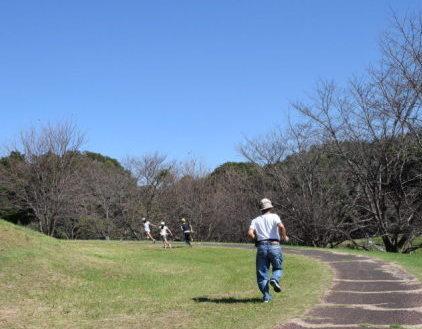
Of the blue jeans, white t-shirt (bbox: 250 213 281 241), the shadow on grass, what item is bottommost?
the shadow on grass

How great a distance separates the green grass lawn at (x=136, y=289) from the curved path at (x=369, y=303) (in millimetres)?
347

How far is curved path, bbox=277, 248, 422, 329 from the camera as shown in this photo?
7.77 m

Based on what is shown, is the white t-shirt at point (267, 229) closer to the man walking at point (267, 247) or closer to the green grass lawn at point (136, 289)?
the man walking at point (267, 247)

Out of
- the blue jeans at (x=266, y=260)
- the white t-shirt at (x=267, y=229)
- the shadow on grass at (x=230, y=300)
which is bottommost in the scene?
the shadow on grass at (x=230, y=300)

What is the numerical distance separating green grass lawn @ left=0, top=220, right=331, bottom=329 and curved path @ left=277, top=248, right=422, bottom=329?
0.35m

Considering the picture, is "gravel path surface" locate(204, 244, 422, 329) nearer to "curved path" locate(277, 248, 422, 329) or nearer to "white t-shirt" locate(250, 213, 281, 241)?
"curved path" locate(277, 248, 422, 329)

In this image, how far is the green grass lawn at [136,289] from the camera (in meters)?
9.08

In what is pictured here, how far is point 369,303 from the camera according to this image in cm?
→ 928

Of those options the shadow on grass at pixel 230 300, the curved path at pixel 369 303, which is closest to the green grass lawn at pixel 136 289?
the shadow on grass at pixel 230 300

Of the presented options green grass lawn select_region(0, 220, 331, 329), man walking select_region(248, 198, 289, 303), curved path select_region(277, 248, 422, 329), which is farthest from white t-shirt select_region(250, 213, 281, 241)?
curved path select_region(277, 248, 422, 329)

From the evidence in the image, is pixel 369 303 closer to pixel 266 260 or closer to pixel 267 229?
pixel 266 260

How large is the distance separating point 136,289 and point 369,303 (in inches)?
281

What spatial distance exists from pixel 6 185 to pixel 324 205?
26051 mm

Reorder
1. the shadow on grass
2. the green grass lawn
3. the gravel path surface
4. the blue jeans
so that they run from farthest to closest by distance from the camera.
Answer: the shadow on grass
the blue jeans
the green grass lawn
the gravel path surface
